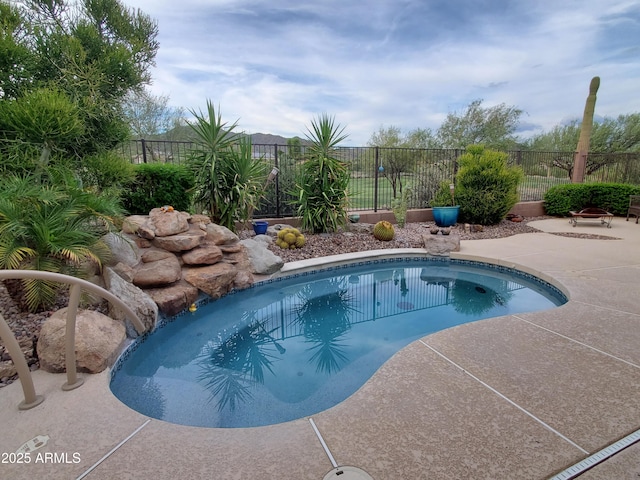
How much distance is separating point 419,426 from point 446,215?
24.5ft

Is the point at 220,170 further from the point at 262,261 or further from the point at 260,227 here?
the point at 262,261

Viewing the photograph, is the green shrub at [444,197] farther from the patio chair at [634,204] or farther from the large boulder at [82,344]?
the large boulder at [82,344]

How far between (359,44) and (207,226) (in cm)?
669

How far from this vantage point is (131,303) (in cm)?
334

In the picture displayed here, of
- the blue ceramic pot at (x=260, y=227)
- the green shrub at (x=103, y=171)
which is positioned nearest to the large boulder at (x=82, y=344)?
the green shrub at (x=103, y=171)

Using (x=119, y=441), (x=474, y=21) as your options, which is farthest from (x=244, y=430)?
(x=474, y=21)

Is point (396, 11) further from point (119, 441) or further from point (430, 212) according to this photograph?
point (119, 441)

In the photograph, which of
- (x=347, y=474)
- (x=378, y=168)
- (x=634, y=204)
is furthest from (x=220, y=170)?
(x=634, y=204)

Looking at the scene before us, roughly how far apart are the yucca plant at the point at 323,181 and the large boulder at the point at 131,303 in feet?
13.3

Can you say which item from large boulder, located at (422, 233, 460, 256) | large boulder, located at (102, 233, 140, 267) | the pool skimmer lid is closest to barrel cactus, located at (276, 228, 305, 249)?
large boulder, located at (422, 233, 460, 256)

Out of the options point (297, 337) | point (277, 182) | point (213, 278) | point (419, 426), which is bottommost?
point (297, 337)

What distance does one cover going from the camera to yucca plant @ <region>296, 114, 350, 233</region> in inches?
278

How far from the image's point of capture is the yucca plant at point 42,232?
2744 mm

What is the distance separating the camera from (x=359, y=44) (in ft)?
29.1
